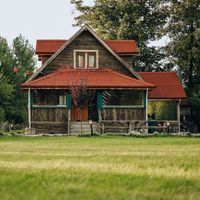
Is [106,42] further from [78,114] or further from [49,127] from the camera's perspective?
[49,127]

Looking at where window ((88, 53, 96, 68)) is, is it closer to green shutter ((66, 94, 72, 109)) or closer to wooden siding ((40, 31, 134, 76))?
wooden siding ((40, 31, 134, 76))

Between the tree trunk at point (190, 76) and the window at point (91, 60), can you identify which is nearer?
the window at point (91, 60)

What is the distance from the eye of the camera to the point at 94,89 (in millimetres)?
39781

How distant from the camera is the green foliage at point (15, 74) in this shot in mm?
67075

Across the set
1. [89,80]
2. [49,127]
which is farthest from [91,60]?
[49,127]

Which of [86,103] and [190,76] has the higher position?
[190,76]

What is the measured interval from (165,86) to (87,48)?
24.7ft

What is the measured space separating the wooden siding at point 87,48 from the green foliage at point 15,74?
21.5 m

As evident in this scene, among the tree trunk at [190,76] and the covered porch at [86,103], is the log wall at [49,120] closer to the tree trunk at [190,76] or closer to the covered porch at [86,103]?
the covered porch at [86,103]

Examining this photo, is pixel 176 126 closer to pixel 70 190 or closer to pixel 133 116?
pixel 133 116

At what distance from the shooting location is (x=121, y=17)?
55375mm

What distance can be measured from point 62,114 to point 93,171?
3232 centimetres

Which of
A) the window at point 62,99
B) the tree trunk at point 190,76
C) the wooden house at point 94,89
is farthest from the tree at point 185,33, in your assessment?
the window at point 62,99

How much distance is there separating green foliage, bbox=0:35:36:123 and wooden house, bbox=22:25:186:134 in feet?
70.7
